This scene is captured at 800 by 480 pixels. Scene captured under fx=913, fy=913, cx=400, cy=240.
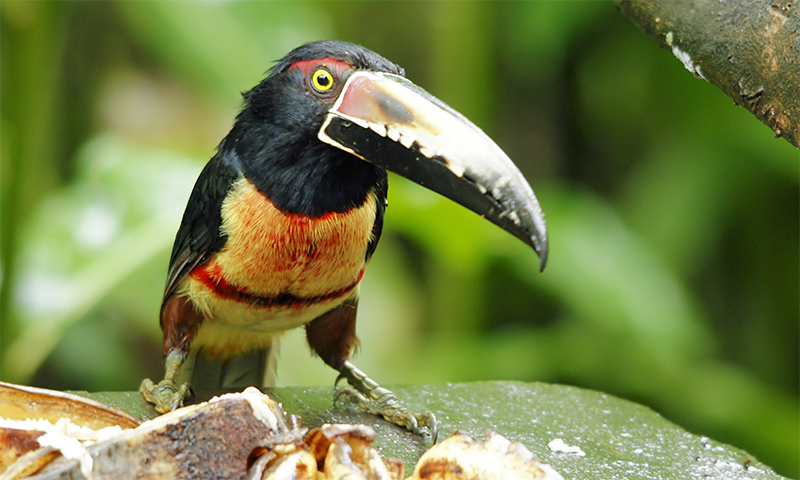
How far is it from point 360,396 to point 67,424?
89 cm

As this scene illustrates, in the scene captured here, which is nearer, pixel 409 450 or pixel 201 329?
pixel 409 450

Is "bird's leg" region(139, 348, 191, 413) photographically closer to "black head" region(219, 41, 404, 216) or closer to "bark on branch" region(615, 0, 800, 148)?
"black head" region(219, 41, 404, 216)

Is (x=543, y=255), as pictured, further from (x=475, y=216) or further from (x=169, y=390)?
(x=475, y=216)

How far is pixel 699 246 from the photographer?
13.0 ft

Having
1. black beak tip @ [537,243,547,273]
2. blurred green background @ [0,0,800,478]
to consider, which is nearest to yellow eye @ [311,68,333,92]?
black beak tip @ [537,243,547,273]

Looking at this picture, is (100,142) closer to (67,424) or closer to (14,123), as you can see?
(14,123)

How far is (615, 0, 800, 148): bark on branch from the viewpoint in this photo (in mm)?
1548

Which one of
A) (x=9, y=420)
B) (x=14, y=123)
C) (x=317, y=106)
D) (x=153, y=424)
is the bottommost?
(x=9, y=420)

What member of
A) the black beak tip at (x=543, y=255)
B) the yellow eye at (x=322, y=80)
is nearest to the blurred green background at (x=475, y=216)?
the yellow eye at (x=322, y=80)

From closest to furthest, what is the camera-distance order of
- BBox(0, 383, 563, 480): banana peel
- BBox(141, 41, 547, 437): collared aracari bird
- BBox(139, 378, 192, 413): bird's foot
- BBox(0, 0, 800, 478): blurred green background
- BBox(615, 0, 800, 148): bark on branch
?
BBox(0, 383, 563, 480): banana peel < BBox(615, 0, 800, 148): bark on branch < BBox(141, 41, 547, 437): collared aracari bird < BBox(139, 378, 192, 413): bird's foot < BBox(0, 0, 800, 478): blurred green background

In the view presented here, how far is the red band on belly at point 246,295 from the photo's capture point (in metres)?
2.02

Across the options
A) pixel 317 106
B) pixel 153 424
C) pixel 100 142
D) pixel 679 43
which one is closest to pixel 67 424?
pixel 153 424

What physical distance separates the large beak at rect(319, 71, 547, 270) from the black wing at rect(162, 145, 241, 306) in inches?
14.8

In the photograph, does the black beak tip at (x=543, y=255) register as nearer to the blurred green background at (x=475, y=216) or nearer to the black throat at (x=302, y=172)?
the black throat at (x=302, y=172)
